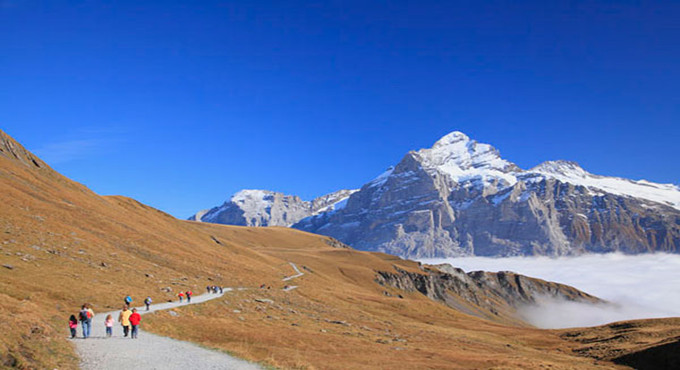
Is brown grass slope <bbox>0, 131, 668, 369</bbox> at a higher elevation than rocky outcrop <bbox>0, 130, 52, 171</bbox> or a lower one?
lower

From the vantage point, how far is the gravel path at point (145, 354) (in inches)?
867

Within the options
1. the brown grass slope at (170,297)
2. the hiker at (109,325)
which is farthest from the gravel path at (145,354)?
the brown grass slope at (170,297)

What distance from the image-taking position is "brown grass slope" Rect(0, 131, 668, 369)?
1216 inches

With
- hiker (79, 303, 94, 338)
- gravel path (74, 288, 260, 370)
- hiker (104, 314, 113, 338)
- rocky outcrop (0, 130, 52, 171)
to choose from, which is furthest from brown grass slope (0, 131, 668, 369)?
hiker (104, 314, 113, 338)

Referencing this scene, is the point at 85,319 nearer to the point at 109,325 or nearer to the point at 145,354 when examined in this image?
the point at 109,325

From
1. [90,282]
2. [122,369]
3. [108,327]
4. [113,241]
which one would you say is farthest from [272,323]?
[113,241]

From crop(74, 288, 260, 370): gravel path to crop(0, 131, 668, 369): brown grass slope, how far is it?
1.24m

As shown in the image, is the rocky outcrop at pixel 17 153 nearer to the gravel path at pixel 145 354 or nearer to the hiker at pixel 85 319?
the gravel path at pixel 145 354

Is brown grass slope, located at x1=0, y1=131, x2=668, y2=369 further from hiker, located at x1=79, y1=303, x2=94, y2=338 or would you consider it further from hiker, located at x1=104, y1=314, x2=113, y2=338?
hiker, located at x1=104, y1=314, x2=113, y2=338

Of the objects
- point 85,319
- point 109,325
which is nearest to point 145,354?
point 85,319

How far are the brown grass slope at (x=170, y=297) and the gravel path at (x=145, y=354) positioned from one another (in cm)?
124

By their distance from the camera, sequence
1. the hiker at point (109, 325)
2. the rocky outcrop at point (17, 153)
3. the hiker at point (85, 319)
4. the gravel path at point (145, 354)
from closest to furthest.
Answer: the gravel path at point (145, 354) → the hiker at point (85, 319) → the hiker at point (109, 325) → the rocky outcrop at point (17, 153)

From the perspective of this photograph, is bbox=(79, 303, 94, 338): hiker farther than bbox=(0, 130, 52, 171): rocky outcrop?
No

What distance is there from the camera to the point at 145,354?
2442cm
